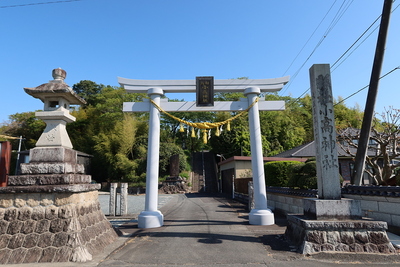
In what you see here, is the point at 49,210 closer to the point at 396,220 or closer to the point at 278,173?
the point at 396,220

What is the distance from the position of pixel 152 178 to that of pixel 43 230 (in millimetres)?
3222

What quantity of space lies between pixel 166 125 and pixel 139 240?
29.1 metres

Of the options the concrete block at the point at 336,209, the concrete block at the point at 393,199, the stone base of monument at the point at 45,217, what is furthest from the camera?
the concrete block at the point at 393,199

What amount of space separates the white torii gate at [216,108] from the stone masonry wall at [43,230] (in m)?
2.74

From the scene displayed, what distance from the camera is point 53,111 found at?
5043mm

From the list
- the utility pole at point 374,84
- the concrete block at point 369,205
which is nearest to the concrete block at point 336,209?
the concrete block at point 369,205

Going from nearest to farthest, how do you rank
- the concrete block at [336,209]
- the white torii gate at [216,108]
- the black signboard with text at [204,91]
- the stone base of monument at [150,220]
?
the concrete block at [336,209], the stone base of monument at [150,220], the white torii gate at [216,108], the black signboard with text at [204,91]

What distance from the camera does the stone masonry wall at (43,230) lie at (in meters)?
3.98

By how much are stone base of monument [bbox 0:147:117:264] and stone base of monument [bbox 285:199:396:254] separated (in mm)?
4107

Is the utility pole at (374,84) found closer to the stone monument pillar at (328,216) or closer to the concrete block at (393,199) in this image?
the concrete block at (393,199)

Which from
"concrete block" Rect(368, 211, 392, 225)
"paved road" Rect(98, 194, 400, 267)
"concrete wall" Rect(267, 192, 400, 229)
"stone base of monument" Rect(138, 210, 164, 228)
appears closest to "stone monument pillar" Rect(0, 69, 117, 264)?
"paved road" Rect(98, 194, 400, 267)

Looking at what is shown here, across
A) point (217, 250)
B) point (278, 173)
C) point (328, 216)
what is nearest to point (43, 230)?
point (217, 250)

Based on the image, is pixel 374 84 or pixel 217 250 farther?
pixel 374 84

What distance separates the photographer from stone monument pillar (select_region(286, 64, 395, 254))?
4.33 meters
